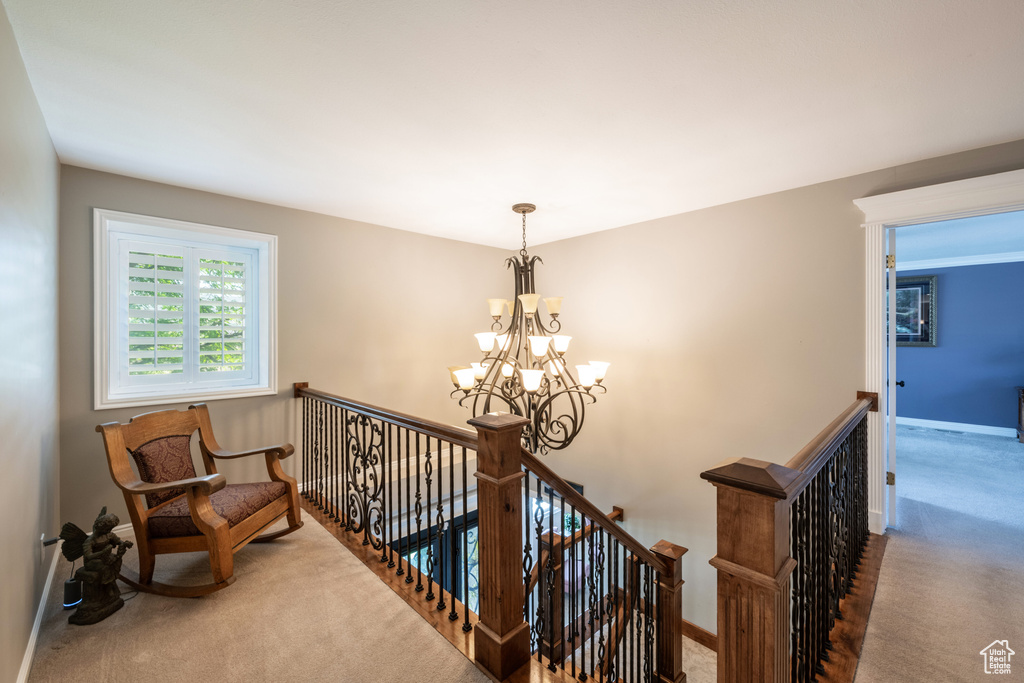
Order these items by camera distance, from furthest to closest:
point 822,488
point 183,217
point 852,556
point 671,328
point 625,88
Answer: point 671,328 < point 183,217 < point 852,556 < point 625,88 < point 822,488

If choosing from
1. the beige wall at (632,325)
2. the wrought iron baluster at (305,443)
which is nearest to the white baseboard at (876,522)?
the beige wall at (632,325)

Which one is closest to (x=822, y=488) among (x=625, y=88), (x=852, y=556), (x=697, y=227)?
(x=852, y=556)

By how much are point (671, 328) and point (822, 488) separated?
8.10ft

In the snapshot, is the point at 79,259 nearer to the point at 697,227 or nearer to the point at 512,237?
the point at 512,237

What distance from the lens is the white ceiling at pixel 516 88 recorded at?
151cm

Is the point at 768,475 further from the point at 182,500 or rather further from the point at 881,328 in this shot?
the point at 182,500

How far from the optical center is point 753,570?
1011 mm

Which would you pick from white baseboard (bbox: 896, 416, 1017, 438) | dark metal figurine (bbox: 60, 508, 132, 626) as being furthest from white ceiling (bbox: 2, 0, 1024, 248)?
white baseboard (bbox: 896, 416, 1017, 438)

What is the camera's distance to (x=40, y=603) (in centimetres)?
197

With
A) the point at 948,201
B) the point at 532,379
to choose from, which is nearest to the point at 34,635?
the point at 532,379

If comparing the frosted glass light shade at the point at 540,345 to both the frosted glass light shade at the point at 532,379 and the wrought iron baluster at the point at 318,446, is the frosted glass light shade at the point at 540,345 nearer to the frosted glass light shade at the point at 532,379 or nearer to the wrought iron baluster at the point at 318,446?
the frosted glass light shade at the point at 532,379

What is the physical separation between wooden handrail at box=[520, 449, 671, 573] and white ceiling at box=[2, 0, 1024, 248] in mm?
1666

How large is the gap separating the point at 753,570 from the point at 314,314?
3678mm

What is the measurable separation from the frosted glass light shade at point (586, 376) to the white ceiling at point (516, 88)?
1370 mm
